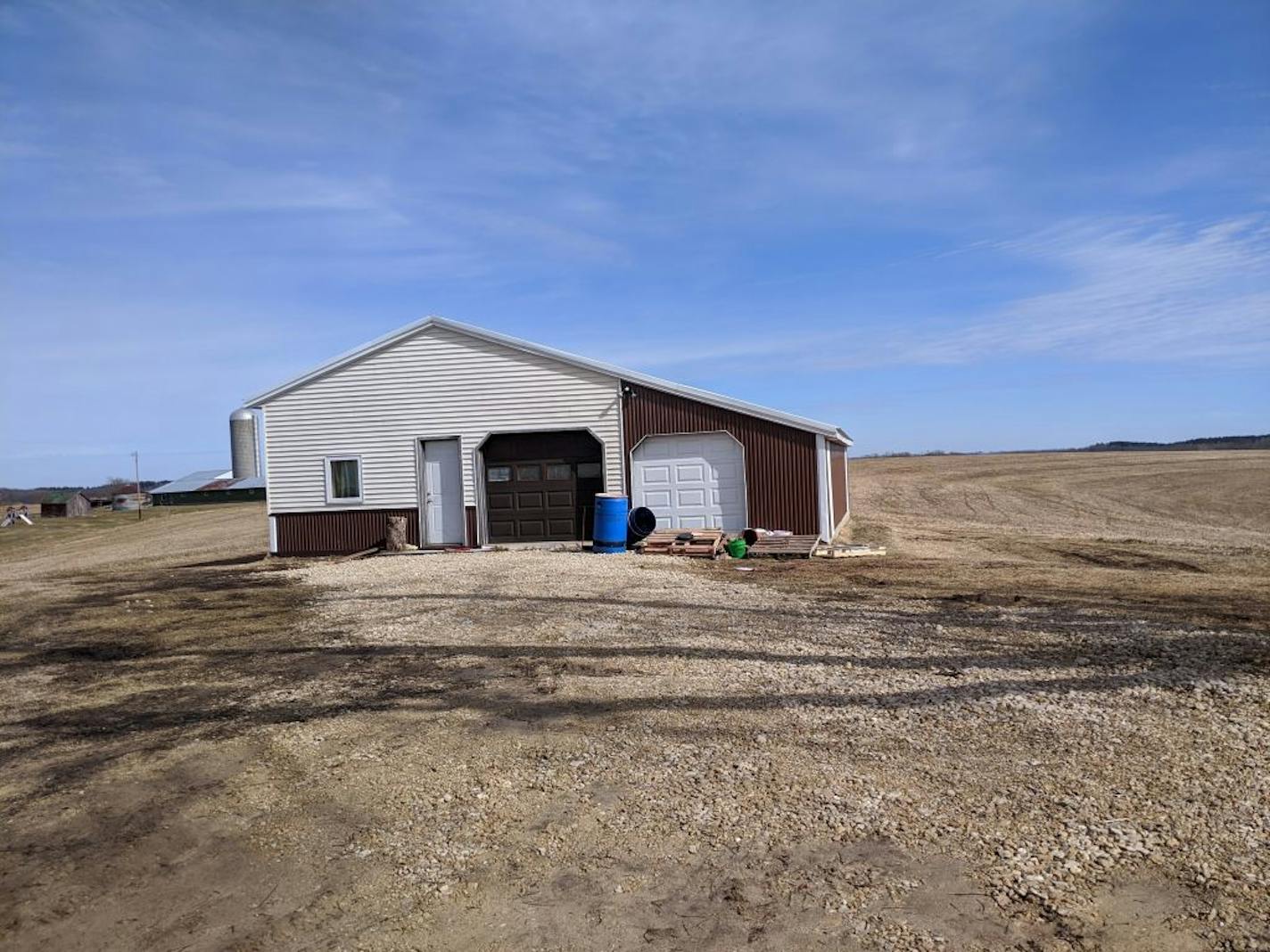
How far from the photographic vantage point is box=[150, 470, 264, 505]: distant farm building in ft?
184

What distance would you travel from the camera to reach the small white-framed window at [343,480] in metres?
20.2

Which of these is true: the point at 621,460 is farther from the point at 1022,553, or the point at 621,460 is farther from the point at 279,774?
the point at 279,774

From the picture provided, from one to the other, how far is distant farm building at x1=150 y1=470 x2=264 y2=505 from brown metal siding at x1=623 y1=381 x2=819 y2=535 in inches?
1685

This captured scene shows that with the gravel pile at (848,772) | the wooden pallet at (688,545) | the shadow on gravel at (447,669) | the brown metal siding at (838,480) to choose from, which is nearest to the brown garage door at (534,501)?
the wooden pallet at (688,545)

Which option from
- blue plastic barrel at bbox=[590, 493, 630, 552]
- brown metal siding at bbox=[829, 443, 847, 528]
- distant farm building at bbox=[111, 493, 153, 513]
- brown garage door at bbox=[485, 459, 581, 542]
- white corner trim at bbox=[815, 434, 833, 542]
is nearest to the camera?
blue plastic barrel at bbox=[590, 493, 630, 552]

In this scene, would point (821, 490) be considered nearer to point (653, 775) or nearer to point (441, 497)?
point (441, 497)

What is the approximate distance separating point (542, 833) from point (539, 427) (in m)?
15.5

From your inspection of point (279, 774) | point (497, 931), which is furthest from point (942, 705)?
point (279, 774)

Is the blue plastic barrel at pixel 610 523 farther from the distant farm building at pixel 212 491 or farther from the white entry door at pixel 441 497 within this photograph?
the distant farm building at pixel 212 491

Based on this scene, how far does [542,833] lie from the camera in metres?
4.35

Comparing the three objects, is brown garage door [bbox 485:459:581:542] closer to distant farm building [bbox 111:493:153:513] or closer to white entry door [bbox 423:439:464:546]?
white entry door [bbox 423:439:464:546]

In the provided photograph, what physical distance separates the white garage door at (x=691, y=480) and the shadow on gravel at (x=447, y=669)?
8.36 meters

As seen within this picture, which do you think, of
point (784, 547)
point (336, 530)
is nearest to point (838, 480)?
point (784, 547)

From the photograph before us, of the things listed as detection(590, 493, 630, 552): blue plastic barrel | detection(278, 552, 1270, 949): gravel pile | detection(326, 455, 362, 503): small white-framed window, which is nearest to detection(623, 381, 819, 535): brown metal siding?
detection(590, 493, 630, 552): blue plastic barrel
